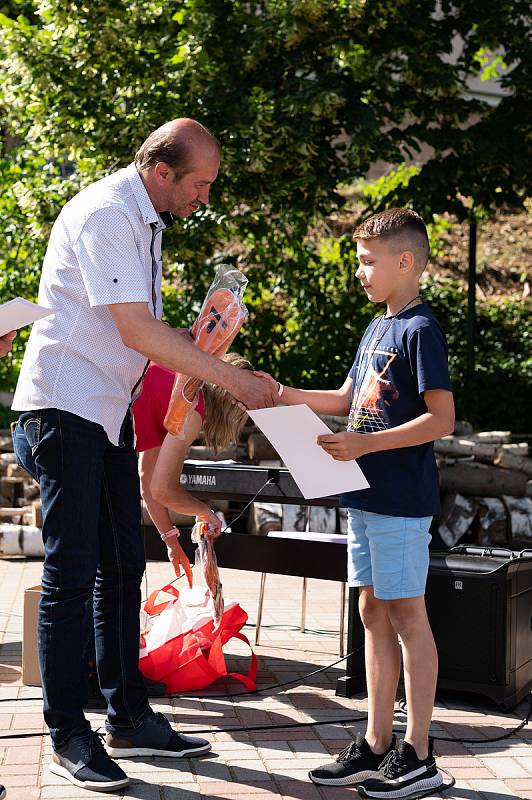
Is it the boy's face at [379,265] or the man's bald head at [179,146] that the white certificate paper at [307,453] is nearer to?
the boy's face at [379,265]

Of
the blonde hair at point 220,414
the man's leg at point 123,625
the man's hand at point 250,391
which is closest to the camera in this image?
the man's hand at point 250,391

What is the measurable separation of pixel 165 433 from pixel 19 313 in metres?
1.43

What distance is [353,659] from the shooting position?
14.6 feet

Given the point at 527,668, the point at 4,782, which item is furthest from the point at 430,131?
the point at 4,782

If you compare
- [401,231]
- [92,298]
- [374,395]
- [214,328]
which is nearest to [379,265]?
[401,231]

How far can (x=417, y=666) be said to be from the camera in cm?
327

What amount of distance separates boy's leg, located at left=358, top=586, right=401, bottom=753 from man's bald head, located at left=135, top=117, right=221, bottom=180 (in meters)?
1.55

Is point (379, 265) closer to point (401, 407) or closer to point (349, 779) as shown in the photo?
point (401, 407)

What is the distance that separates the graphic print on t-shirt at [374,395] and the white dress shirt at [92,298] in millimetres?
770

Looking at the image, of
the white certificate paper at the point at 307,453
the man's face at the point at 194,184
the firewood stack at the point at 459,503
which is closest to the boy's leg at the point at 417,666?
the white certificate paper at the point at 307,453

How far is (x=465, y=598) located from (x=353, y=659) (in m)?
0.57

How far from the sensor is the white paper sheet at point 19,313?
2982 millimetres

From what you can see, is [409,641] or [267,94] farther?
[267,94]

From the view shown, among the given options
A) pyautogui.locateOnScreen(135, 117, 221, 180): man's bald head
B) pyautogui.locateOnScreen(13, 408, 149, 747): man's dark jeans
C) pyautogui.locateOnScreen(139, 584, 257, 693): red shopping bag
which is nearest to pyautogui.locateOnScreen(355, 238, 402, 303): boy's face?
pyautogui.locateOnScreen(135, 117, 221, 180): man's bald head
